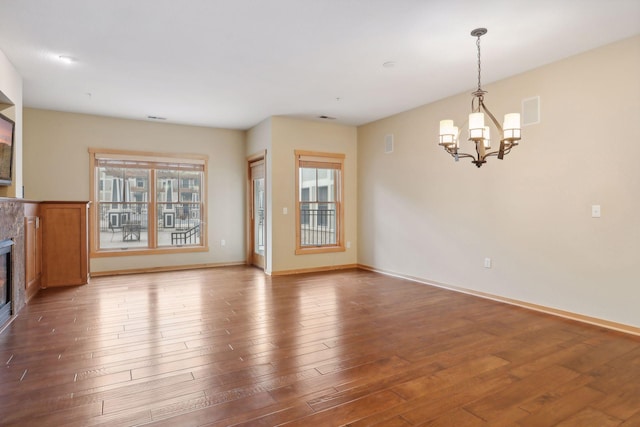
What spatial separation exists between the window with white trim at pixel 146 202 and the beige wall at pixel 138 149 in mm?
157

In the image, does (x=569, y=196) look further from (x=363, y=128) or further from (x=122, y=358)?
(x=122, y=358)

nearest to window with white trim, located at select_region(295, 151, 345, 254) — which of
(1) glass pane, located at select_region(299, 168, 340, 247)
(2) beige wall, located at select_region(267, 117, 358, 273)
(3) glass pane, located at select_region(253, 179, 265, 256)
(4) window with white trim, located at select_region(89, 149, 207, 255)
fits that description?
(1) glass pane, located at select_region(299, 168, 340, 247)

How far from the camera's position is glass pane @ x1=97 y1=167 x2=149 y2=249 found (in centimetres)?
648

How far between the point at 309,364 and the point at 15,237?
3616 mm

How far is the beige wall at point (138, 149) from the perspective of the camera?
597cm

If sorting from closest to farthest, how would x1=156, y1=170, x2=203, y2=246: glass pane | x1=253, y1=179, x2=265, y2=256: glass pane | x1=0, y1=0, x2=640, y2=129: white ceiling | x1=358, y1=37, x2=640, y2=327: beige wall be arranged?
x1=0, y1=0, x2=640, y2=129: white ceiling → x1=358, y1=37, x2=640, y2=327: beige wall → x1=156, y1=170, x2=203, y2=246: glass pane → x1=253, y1=179, x2=265, y2=256: glass pane

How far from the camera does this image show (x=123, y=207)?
261 inches

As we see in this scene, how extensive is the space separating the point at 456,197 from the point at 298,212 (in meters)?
2.75

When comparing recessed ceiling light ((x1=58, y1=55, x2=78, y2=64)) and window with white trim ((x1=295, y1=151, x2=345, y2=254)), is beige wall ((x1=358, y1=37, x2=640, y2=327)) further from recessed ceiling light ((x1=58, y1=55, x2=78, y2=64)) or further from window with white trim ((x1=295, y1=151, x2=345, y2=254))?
recessed ceiling light ((x1=58, y1=55, x2=78, y2=64))

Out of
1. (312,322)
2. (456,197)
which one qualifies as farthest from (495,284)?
(312,322)

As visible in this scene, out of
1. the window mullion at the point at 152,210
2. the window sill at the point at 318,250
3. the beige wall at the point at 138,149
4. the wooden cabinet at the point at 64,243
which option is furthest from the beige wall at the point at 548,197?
the wooden cabinet at the point at 64,243

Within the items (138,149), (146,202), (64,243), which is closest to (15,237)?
(64,243)

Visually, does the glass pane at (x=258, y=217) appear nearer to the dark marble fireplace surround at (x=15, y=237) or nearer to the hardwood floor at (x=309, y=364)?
the hardwood floor at (x=309, y=364)

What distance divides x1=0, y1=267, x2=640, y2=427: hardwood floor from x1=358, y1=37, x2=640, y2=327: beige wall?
0.47 m
